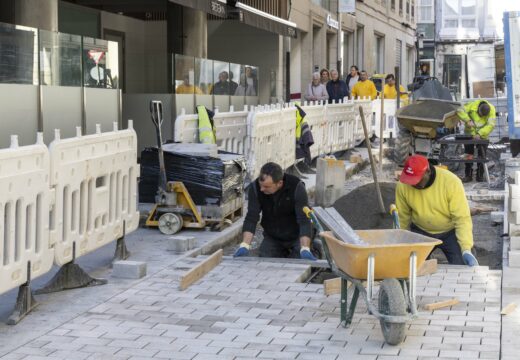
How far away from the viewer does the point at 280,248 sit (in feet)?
33.9

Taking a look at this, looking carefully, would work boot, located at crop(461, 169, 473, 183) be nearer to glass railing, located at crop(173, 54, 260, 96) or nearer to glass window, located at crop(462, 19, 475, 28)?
glass railing, located at crop(173, 54, 260, 96)

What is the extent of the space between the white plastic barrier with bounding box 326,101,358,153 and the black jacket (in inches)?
454

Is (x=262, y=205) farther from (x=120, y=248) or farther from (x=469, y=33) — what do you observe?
(x=469, y=33)

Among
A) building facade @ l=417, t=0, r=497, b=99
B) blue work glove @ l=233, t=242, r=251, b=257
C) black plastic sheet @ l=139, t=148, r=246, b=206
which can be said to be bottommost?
blue work glove @ l=233, t=242, r=251, b=257

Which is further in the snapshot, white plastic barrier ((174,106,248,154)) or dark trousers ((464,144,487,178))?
dark trousers ((464,144,487,178))

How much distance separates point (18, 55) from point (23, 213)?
436cm

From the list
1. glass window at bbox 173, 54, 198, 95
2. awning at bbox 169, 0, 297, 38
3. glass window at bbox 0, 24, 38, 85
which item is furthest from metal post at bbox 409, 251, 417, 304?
glass window at bbox 173, 54, 198, 95

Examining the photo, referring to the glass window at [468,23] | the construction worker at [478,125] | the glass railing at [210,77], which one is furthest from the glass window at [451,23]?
the construction worker at [478,125]

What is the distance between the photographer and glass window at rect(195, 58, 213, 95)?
61.6 feet

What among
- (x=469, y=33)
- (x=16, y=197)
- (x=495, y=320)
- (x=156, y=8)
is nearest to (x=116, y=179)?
(x=16, y=197)

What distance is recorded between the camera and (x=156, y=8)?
25.5 meters

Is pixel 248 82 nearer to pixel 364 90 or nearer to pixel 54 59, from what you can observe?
pixel 364 90

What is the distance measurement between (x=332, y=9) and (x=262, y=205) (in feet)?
100

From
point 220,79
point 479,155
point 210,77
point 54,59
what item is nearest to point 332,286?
point 54,59
